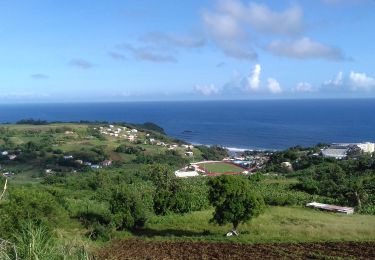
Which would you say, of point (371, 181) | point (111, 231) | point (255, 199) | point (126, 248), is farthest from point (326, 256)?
point (371, 181)

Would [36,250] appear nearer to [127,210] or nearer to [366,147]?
[127,210]

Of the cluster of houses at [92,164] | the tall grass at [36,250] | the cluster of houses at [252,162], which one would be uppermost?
the tall grass at [36,250]

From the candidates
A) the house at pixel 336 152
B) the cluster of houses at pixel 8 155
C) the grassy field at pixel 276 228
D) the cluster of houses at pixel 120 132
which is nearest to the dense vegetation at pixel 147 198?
the grassy field at pixel 276 228

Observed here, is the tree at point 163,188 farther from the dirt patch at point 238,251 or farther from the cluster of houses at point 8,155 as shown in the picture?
the cluster of houses at point 8,155

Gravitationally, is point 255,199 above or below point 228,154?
above

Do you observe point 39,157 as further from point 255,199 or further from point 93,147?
point 255,199

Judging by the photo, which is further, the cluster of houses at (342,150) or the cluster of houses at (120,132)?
the cluster of houses at (120,132)

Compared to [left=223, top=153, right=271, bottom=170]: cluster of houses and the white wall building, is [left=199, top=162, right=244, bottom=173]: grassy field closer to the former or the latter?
[left=223, top=153, right=271, bottom=170]: cluster of houses
